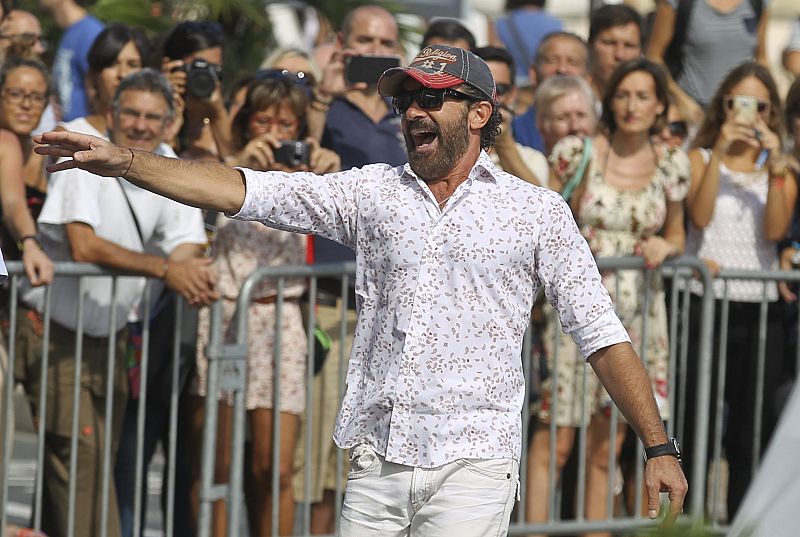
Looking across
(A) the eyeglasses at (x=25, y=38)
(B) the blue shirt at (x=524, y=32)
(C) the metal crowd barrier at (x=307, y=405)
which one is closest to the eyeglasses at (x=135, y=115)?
(C) the metal crowd barrier at (x=307, y=405)

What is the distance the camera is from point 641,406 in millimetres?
4422

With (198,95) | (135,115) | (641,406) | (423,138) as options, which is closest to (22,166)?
(135,115)

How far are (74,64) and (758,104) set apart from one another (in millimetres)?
3591

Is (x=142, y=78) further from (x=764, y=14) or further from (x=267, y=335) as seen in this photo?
(x=764, y=14)

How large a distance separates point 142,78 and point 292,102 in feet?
2.20

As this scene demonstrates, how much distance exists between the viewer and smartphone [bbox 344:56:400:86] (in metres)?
6.98

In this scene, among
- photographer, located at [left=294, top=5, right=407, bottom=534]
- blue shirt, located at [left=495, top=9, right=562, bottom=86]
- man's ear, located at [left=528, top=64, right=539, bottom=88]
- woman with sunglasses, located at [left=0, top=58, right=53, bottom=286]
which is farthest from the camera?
blue shirt, located at [left=495, top=9, right=562, bottom=86]

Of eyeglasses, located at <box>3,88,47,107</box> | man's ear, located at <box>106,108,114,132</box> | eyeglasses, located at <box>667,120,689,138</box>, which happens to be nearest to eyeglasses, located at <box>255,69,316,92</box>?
man's ear, located at <box>106,108,114,132</box>

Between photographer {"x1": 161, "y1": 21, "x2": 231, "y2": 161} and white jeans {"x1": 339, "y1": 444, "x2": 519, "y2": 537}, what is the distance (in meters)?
2.86

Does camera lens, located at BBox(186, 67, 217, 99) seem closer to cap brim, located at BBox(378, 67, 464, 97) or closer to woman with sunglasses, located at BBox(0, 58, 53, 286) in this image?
woman with sunglasses, located at BBox(0, 58, 53, 286)

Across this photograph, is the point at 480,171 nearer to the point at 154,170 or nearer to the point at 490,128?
the point at 490,128

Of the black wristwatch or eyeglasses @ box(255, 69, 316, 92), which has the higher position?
eyeglasses @ box(255, 69, 316, 92)

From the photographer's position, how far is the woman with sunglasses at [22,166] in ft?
20.0

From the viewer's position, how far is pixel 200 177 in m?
4.34
